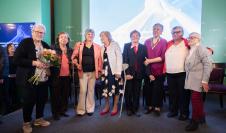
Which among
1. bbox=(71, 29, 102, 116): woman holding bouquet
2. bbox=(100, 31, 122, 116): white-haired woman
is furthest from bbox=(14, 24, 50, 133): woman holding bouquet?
bbox=(100, 31, 122, 116): white-haired woman

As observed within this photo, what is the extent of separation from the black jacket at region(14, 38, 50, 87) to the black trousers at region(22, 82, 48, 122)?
0.40 ft

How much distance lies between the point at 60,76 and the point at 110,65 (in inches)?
33.9

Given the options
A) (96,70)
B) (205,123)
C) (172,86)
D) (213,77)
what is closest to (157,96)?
(172,86)

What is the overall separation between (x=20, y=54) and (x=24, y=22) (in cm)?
215

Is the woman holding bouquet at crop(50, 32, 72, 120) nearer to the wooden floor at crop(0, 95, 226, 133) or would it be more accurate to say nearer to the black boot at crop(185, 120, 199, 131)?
the wooden floor at crop(0, 95, 226, 133)

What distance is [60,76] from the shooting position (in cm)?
375

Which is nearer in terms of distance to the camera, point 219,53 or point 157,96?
point 157,96

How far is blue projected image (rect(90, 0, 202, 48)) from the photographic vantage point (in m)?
5.18

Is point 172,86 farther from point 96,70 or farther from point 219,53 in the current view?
point 219,53

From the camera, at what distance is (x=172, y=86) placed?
150 inches

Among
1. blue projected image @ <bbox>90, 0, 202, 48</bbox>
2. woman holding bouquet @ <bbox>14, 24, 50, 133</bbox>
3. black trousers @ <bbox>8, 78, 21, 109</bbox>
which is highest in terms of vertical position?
blue projected image @ <bbox>90, 0, 202, 48</bbox>

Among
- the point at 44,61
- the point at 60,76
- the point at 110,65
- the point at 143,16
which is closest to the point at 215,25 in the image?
the point at 143,16

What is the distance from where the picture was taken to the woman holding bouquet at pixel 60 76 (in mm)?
3705

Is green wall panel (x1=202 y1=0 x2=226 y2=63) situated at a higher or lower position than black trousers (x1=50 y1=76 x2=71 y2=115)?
higher
